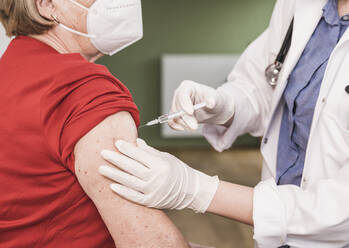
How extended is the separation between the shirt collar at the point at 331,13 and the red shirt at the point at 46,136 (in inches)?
28.5

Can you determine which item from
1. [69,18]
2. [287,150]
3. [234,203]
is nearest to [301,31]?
[287,150]

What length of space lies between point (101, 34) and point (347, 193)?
2.60ft

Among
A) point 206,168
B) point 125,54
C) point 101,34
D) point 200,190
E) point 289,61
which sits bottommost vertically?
point 206,168

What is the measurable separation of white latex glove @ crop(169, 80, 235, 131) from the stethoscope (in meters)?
0.17

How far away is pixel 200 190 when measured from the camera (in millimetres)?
910

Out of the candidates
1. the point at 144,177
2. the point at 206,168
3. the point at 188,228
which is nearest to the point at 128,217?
the point at 144,177

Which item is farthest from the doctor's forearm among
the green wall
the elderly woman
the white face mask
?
the green wall

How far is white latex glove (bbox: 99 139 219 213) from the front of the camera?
2.57 feet

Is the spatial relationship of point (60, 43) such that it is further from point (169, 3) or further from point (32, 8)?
point (169, 3)

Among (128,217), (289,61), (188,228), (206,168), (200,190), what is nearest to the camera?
(128,217)

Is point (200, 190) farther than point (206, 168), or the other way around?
point (206, 168)

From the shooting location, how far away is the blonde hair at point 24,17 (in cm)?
86

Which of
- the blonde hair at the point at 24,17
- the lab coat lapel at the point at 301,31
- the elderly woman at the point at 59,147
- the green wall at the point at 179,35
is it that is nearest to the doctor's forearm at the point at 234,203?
the elderly woman at the point at 59,147

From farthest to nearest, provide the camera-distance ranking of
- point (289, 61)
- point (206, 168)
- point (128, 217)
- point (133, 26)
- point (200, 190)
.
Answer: point (206, 168) < point (289, 61) < point (133, 26) < point (200, 190) < point (128, 217)
